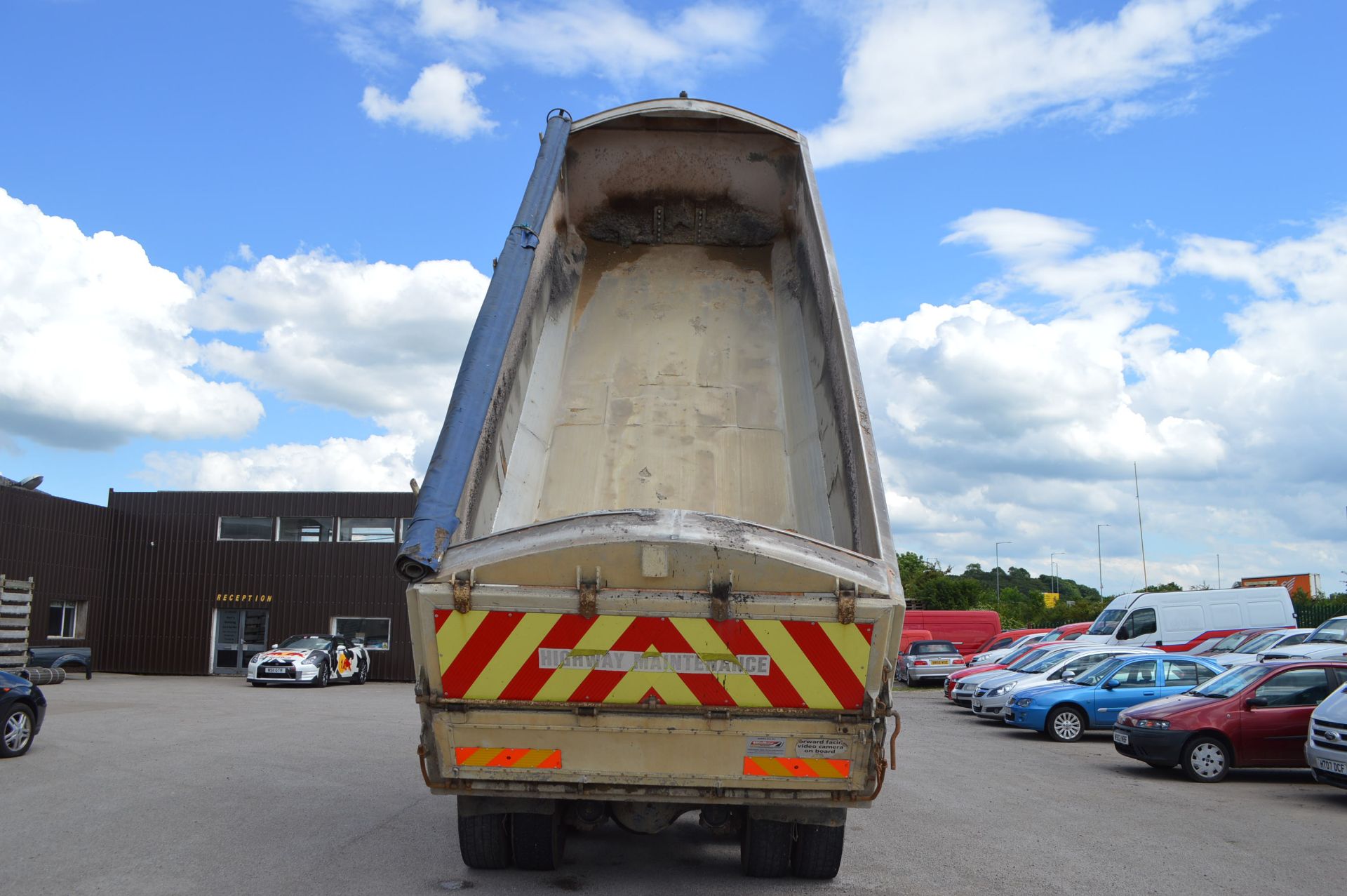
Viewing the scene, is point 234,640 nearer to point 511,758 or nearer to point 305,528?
point 305,528

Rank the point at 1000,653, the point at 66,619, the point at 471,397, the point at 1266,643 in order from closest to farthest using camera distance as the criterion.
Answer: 1. the point at 471,397
2. the point at 1266,643
3. the point at 1000,653
4. the point at 66,619

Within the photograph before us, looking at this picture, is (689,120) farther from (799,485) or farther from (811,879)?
(811,879)

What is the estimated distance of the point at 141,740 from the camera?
12.9m

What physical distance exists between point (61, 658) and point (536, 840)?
26.8 metres

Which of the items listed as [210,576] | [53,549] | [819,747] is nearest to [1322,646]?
[819,747]

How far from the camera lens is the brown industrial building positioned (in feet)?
105

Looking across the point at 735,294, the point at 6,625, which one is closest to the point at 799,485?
the point at 735,294

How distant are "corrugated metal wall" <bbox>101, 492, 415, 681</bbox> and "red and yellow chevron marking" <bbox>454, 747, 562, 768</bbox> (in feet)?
91.4

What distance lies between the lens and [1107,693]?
15953 mm

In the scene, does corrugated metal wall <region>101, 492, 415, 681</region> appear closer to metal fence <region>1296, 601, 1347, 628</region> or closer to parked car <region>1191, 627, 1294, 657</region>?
parked car <region>1191, 627, 1294, 657</region>

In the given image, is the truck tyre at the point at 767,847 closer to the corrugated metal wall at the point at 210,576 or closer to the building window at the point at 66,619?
the corrugated metal wall at the point at 210,576

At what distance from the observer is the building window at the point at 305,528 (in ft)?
107

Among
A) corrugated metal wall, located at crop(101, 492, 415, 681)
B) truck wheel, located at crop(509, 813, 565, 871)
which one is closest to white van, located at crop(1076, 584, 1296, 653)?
corrugated metal wall, located at crop(101, 492, 415, 681)

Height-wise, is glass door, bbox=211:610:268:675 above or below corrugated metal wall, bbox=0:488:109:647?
below
